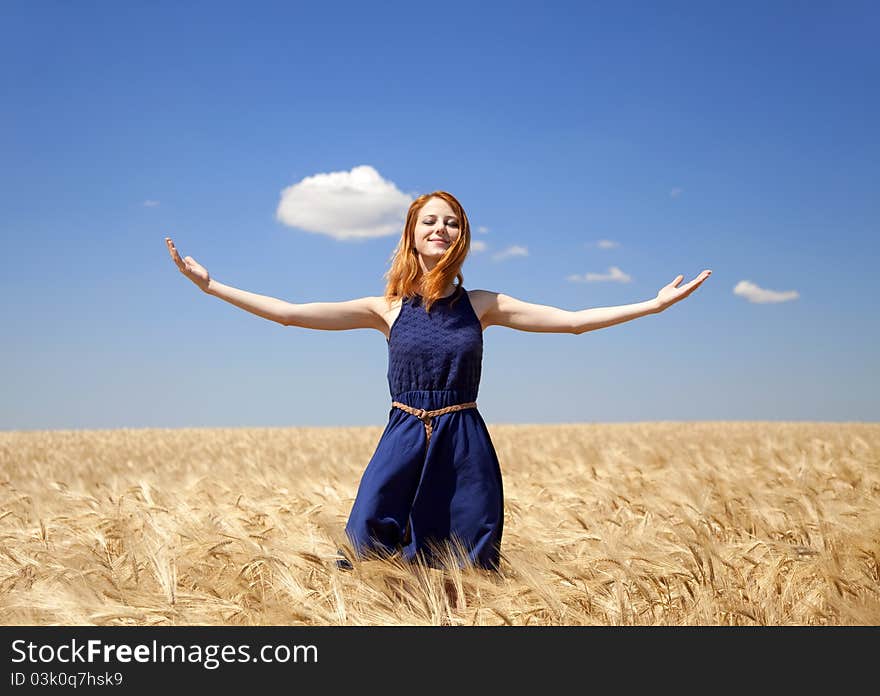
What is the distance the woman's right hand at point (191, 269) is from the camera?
124 inches

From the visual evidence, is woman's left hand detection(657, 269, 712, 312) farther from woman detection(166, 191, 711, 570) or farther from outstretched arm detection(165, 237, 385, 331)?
outstretched arm detection(165, 237, 385, 331)

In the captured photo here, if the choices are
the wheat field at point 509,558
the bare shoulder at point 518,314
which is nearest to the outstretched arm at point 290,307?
the bare shoulder at point 518,314

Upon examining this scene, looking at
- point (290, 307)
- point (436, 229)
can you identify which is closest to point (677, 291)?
point (436, 229)

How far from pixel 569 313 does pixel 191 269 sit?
1.54 metres

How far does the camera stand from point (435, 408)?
119 inches

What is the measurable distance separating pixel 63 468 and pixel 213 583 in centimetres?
587

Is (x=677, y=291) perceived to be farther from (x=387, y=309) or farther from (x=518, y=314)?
(x=387, y=309)

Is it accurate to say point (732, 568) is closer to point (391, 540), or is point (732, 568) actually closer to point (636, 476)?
point (391, 540)

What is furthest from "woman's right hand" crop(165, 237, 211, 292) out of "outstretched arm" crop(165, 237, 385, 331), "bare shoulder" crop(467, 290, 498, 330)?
"bare shoulder" crop(467, 290, 498, 330)

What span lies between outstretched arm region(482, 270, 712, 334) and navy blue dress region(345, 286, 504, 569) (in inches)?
8.7

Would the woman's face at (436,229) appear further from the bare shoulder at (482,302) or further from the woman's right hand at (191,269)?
the woman's right hand at (191,269)

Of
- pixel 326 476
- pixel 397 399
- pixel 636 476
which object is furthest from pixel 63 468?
pixel 397 399

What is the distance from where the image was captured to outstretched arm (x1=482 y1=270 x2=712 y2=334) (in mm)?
3084
